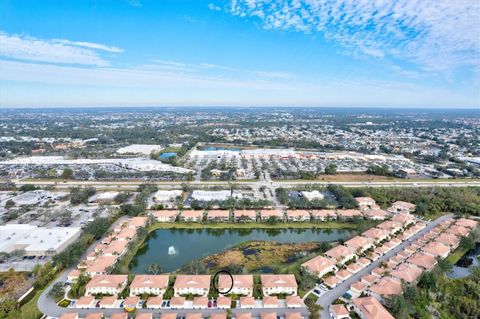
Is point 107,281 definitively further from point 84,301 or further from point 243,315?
point 243,315

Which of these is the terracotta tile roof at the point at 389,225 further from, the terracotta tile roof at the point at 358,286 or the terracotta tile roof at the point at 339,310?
the terracotta tile roof at the point at 339,310

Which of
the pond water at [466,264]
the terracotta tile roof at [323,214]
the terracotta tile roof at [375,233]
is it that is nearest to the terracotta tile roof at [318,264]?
the terracotta tile roof at [375,233]

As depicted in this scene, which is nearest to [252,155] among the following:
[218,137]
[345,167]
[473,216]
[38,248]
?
[345,167]

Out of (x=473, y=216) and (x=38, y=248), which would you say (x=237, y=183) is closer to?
(x=38, y=248)

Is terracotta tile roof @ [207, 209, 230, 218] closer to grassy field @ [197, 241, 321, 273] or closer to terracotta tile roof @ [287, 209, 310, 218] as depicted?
grassy field @ [197, 241, 321, 273]

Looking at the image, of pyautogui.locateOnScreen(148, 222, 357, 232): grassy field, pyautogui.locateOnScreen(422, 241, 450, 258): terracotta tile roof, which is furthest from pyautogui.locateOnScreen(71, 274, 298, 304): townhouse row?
pyautogui.locateOnScreen(422, 241, 450, 258): terracotta tile roof

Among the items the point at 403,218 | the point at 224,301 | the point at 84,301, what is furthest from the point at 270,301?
the point at 403,218
